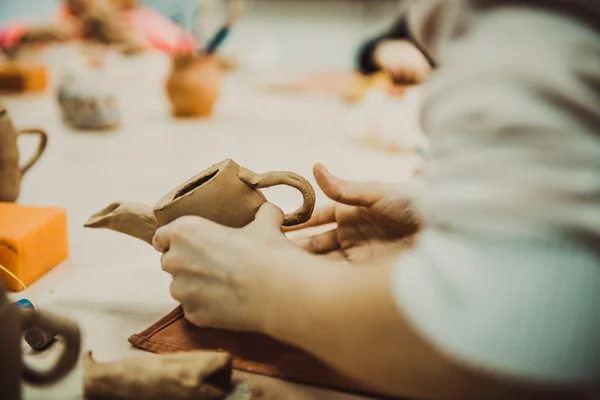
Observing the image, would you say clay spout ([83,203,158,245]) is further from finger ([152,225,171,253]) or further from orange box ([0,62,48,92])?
orange box ([0,62,48,92])

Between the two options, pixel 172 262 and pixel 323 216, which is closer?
pixel 172 262

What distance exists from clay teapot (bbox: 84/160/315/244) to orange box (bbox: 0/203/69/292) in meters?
0.24

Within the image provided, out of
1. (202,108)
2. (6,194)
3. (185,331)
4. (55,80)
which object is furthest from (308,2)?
(185,331)

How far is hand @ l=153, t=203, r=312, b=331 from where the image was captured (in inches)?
21.3

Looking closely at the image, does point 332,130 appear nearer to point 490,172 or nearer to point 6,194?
point 6,194

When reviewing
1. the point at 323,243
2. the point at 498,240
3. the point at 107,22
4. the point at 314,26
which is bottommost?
the point at 323,243

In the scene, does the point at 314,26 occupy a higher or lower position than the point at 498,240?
higher

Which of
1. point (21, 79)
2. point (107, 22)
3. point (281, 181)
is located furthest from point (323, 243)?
point (107, 22)

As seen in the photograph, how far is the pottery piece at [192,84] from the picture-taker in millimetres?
1985

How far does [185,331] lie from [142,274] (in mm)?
243

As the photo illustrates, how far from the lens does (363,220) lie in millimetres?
792

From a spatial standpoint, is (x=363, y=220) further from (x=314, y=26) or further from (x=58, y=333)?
(x=314, y=26)

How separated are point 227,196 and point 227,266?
10 centimetres

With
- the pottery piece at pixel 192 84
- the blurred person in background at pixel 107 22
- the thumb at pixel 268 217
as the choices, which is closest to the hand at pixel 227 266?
the thumb at pixel 268 217
